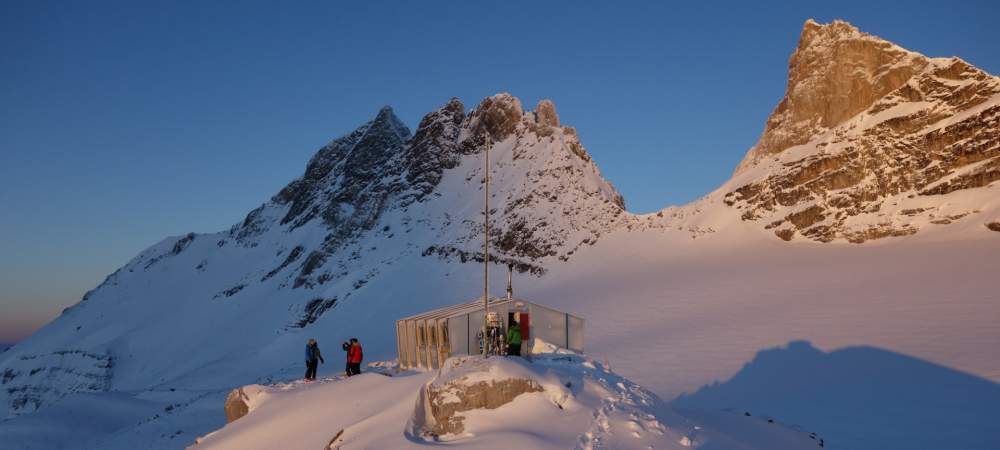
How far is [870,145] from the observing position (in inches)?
2388

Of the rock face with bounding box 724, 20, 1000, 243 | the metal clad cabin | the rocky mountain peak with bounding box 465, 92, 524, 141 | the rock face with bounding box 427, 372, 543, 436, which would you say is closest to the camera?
the rock face with bounding box 427, 372, 543, 436

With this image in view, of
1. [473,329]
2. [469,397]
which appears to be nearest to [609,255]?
[473,329]

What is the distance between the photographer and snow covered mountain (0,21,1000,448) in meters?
37.0

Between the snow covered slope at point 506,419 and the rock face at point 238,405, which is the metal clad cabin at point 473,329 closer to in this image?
the snow covered slope at point 506,419

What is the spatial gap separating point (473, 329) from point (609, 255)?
46.1 metres

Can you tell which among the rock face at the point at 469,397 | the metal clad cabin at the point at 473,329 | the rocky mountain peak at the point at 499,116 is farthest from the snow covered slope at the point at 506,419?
the rocky mountain peak at the point at 499,116

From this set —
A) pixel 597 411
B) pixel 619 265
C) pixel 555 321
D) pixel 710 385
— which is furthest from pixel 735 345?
pixel 619 265

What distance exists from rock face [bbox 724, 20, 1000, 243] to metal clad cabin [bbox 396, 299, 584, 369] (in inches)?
1638

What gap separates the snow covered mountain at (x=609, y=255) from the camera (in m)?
37.0

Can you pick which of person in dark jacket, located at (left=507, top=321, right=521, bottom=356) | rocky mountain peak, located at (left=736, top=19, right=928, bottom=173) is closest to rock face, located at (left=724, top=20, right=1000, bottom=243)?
rocky mountain peak, located at (left=736, top=19, right=928, bottom=173)

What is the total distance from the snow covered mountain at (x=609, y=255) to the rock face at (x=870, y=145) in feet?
0.61

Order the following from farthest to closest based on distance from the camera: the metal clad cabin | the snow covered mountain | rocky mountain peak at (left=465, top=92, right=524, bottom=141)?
rocky mountain peak at (left=465, top=92, right=524, bottom=141) < the snow covered mountain < the metal clad cabin

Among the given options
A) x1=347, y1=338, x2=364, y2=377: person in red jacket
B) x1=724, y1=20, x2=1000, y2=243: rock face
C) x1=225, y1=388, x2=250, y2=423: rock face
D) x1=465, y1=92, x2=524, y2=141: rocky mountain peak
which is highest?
x1=465, y1=92, x2=524, y2=141: rocky mountain peak

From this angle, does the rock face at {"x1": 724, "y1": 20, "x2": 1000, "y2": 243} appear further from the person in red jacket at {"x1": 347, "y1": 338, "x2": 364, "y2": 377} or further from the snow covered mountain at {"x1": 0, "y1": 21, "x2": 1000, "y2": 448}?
the person in red jacket at {"x1": 347, "y1": 338, "x2": 364, "y2": 377}
